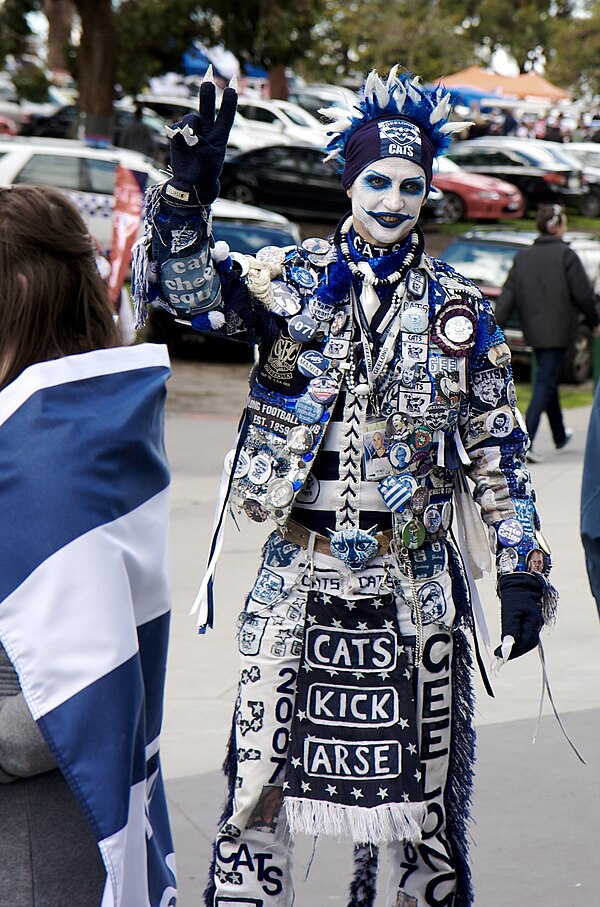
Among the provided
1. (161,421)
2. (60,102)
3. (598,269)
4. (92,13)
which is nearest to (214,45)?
(92,13)

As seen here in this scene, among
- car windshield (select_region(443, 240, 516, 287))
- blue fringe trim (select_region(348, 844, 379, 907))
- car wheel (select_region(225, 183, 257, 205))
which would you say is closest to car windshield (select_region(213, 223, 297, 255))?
car windshield (select_region(443, 240, 516, 287))

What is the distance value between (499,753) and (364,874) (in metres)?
1.58

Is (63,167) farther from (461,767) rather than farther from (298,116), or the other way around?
(298,116)

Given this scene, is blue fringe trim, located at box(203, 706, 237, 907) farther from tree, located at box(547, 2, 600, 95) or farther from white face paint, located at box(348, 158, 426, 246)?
tree, located at box(547, 2, 600, 95)

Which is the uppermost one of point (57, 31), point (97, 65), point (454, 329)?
point (454, 329)

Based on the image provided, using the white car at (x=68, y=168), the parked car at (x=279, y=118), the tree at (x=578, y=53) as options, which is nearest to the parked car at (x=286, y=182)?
the parked car at (x=279, y=118)

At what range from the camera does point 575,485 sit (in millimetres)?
9211

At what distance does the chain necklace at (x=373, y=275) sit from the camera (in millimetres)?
3207

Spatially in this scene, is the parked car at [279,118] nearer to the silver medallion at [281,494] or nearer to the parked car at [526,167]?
the parked car at [526,167]

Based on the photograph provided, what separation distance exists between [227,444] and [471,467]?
7128mm

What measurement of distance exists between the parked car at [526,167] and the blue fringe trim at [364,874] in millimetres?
26750

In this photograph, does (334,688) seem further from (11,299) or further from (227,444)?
(227,444)

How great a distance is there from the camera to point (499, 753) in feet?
16.1

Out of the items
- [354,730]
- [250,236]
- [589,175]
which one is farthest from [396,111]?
[589,175]
